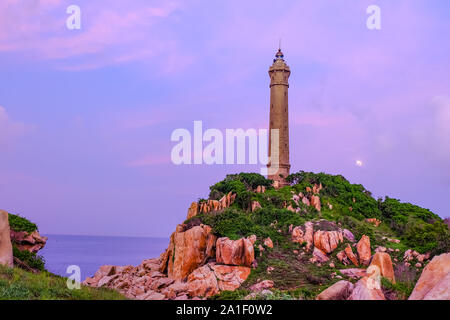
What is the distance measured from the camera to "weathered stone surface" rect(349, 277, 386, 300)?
38.9 ft

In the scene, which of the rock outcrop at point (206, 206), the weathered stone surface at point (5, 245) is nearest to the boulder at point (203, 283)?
the rock outcrop at point (206, 206)

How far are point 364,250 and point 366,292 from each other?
16.1m

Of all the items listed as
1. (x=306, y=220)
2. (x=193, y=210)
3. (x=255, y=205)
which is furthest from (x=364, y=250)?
(x=193, y=210)

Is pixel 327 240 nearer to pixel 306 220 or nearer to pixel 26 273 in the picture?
pixel 306 220

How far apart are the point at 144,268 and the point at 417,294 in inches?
932

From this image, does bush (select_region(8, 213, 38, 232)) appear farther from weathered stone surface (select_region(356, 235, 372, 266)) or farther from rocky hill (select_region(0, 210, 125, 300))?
weathered stone surface (select_region(356, 235, 372, 266))

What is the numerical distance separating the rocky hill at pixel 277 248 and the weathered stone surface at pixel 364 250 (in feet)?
0.20

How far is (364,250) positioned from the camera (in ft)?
88.9

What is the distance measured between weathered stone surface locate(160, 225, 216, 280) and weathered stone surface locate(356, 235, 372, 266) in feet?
31.7

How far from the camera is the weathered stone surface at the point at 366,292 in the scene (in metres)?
11.9
